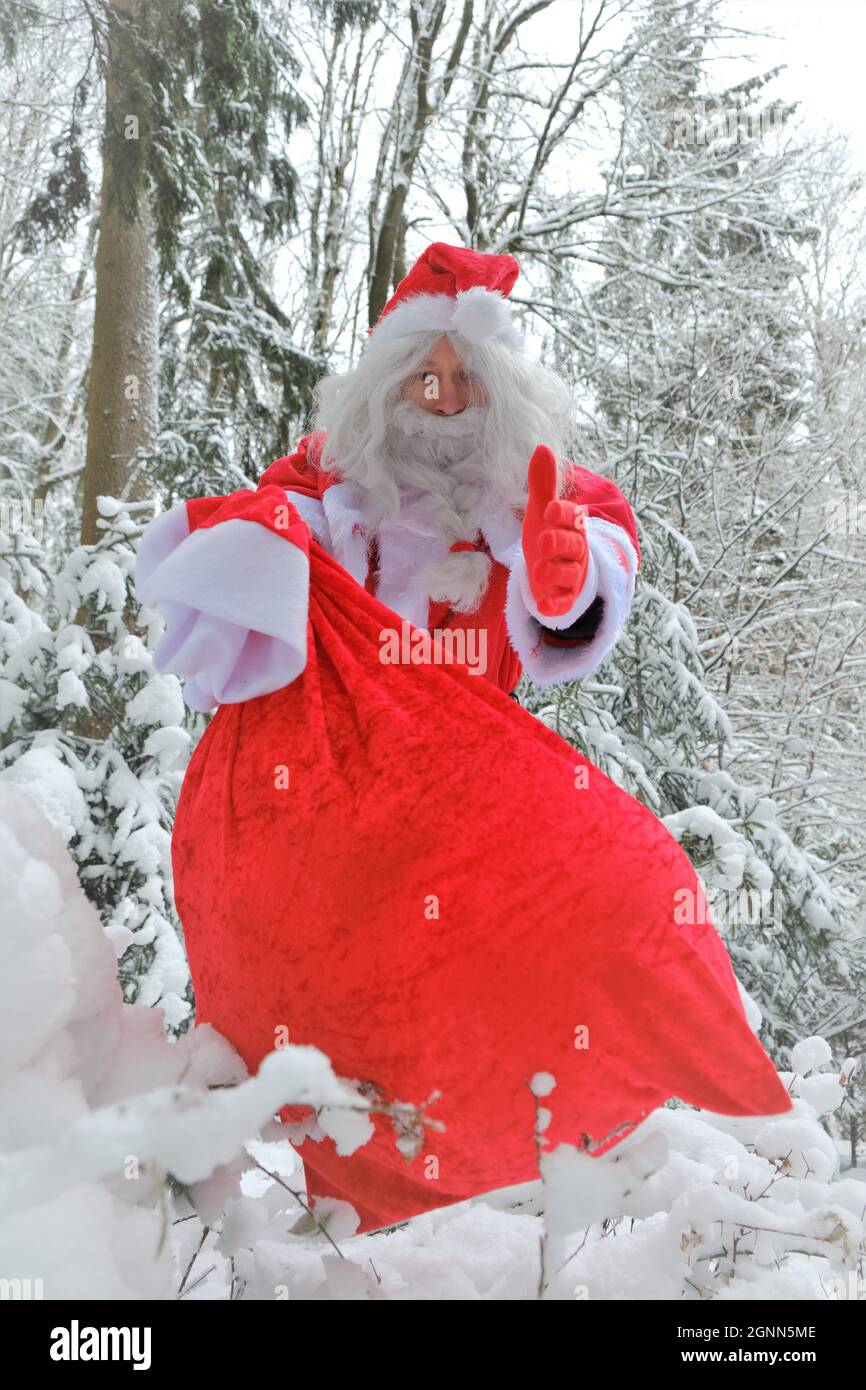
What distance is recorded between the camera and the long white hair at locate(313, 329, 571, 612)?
1.83 meters

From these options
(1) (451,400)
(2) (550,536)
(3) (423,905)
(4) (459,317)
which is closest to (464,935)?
(3) (423,905)

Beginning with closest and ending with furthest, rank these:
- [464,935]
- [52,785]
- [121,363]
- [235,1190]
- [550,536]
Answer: [464,935] → [235,1190] → [550,536] → [52,785] → [121,363]

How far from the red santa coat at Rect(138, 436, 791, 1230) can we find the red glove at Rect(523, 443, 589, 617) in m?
0.23

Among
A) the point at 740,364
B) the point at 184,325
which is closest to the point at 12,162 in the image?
the point at 184,325

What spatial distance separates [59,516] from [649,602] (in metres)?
9.46

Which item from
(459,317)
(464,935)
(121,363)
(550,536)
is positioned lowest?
(464,935)

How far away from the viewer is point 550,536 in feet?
4.86

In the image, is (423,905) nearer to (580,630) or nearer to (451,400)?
(580,630)

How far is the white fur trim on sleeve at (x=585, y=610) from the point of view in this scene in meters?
1.66

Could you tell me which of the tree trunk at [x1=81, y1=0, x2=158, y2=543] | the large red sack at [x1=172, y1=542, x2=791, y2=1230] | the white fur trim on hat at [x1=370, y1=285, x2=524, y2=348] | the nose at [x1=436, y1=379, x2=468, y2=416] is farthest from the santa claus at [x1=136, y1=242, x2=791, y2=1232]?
the tree trunk at [x1=81, y1=0, x2=158, y2=543]

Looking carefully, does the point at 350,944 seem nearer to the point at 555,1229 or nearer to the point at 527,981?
the point at 527,981

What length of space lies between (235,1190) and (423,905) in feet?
1.69

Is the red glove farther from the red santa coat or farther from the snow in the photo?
the snow

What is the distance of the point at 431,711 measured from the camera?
4.41ft
